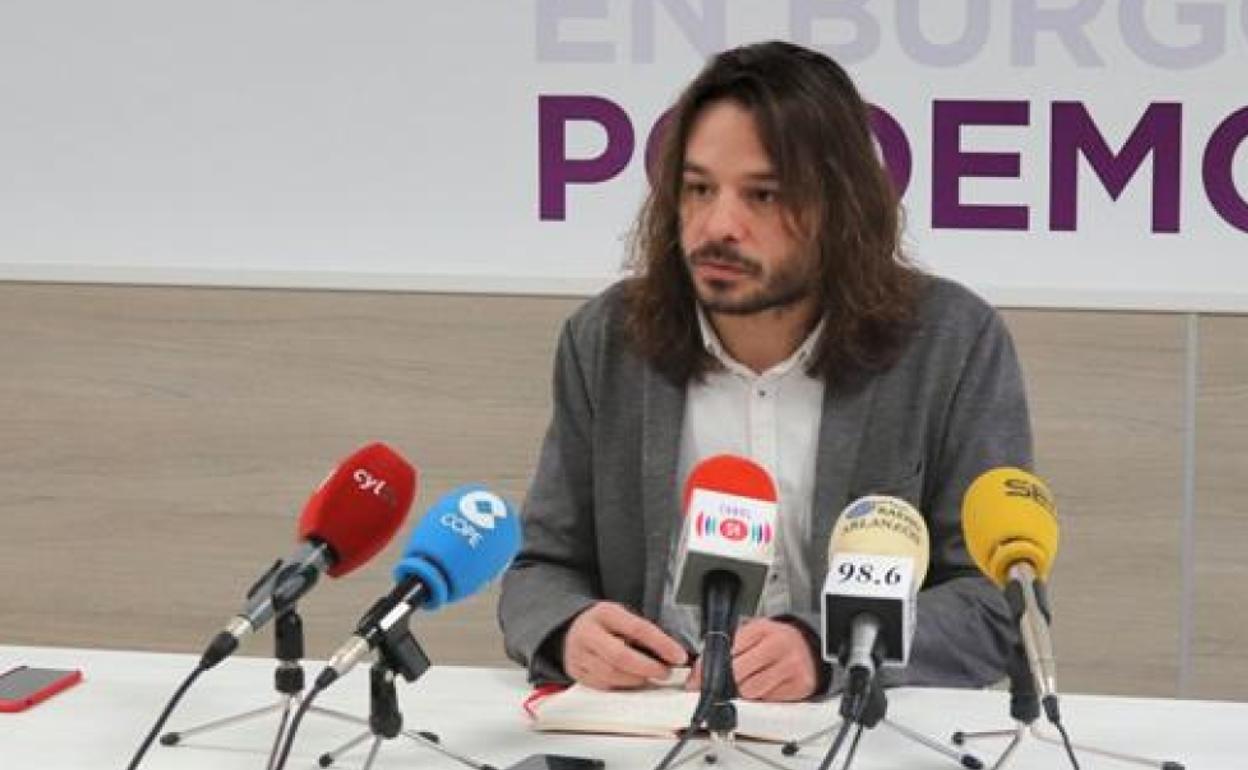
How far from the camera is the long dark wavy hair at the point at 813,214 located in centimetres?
223

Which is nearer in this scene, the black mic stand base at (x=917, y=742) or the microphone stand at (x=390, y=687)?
the microphone stand at (x=390, y=687)

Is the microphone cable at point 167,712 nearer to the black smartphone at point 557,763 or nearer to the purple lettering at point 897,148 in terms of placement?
the black smartphone at point 557,763

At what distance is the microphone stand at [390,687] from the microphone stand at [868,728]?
1.08 ft

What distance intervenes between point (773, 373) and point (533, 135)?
3.60 ft

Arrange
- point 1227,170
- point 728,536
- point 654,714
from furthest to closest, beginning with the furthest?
point 1227,170
point 654,714
point 728,536

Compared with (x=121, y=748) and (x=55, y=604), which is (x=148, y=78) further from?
(x=121, y=748)

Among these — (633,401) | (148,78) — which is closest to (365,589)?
(148,78)

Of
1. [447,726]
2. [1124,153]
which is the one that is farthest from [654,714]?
[1124,153]

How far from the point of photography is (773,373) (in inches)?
89.2

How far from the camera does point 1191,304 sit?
3.08 meters

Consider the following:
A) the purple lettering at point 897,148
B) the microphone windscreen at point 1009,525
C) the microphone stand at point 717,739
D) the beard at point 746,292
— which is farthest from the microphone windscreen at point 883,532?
the purple lettering at point 897,148

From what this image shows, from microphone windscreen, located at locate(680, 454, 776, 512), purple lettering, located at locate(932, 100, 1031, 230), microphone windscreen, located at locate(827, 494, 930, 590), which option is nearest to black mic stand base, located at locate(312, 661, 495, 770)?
microphone windscreen, located at locate(680, 454, 776, 512)

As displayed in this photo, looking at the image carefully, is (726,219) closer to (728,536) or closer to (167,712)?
(728,536)

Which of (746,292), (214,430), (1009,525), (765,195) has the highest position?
(765,195)
